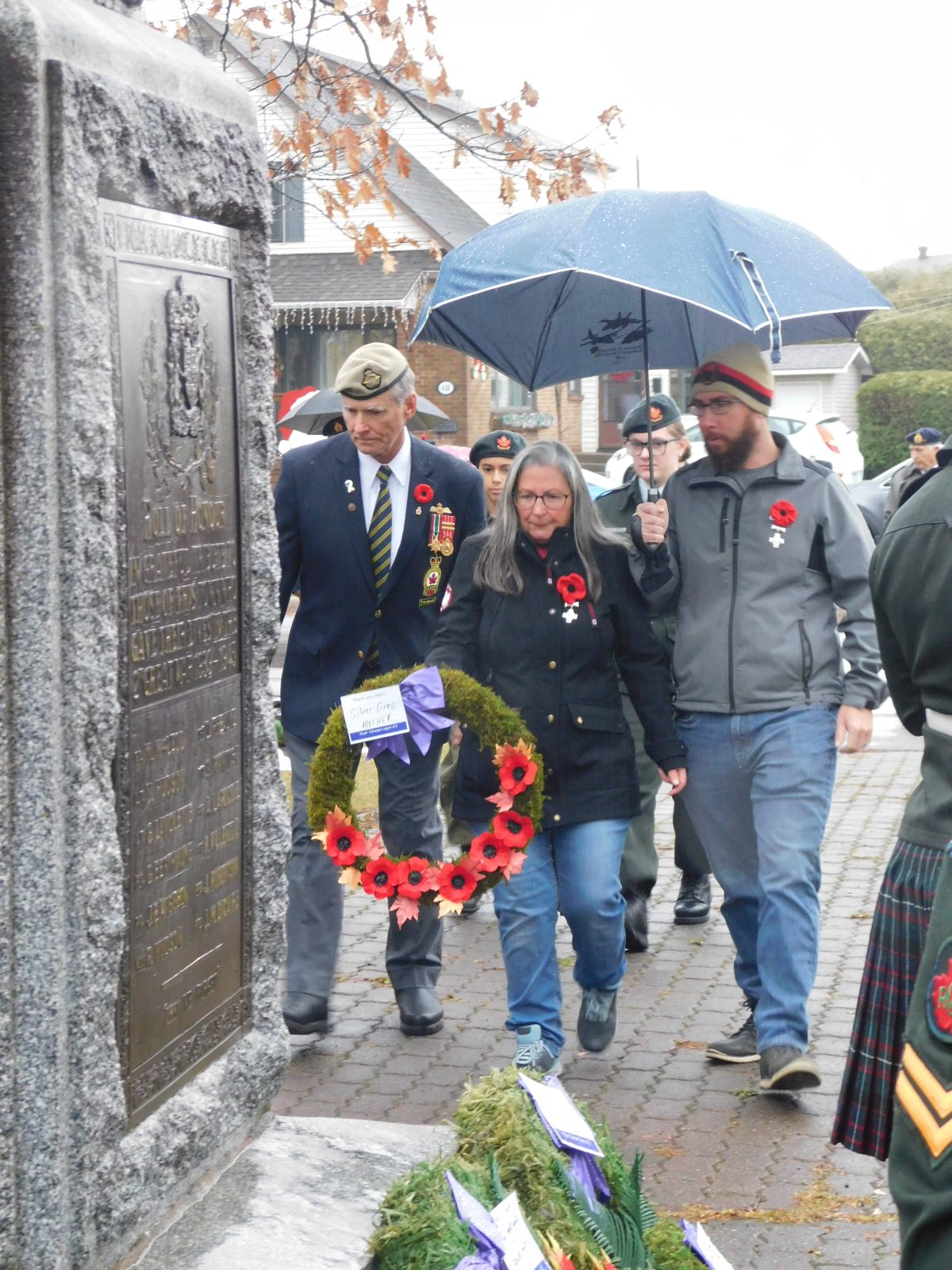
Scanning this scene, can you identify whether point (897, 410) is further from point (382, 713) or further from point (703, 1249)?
point (703, 1249)

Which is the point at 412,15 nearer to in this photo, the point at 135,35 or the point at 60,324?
the point at 135,35

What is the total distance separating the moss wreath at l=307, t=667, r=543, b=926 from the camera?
4.71 m

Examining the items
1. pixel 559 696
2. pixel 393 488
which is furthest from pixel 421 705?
pixel 393 488

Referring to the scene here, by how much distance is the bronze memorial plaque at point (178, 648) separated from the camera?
10.1 ft

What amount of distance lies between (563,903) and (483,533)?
3.96 feet

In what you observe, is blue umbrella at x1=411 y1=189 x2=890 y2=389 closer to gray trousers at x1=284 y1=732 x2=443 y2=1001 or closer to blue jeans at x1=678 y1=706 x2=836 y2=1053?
blue jeans at x1=678 y1=706 x2=836 y2=1053

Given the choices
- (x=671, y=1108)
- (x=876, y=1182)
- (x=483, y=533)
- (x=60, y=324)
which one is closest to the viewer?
(x=60, y=324)

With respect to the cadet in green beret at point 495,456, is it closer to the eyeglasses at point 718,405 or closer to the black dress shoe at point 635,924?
the black dress shoe at point 635,924

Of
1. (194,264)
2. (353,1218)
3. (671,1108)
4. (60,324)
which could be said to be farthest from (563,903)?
(60,324)

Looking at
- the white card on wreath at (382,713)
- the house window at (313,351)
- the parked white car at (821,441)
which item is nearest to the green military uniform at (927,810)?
the white card on wreath at (382,713)

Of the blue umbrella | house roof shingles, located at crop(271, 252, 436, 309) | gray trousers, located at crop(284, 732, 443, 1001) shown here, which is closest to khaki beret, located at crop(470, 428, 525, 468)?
the blue umbrella

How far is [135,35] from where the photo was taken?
10.3 ft

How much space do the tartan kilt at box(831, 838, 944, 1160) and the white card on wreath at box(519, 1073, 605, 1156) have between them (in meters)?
0.56

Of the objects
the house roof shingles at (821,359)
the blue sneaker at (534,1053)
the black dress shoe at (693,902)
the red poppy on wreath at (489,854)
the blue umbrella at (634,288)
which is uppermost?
the house roof shingles at (821,359)
